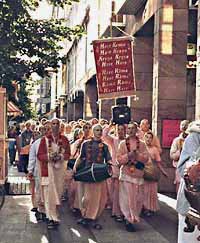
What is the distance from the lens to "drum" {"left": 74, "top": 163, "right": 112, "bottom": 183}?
10273mm

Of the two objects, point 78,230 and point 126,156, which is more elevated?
point 126,156

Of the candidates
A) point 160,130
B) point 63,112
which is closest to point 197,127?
point 160,130

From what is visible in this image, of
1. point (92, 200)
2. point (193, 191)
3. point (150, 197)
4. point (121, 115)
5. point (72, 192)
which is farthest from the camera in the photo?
point (121, 115)

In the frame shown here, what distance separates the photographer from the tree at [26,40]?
16.3 meters

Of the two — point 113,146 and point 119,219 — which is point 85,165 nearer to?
point 119,219

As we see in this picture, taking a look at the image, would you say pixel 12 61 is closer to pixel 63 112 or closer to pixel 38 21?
pixel 38 21

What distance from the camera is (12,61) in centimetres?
1739

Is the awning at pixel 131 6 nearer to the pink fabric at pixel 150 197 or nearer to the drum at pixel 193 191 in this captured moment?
the pink fabric at pixel 150 197

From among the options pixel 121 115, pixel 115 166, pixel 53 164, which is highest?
pixel 121 115

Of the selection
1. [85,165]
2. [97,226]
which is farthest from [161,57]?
[97,226]

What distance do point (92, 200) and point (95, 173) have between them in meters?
0.59

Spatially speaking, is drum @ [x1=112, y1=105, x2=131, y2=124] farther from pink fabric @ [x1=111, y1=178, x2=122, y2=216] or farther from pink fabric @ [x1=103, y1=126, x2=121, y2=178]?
pink fabric @ [x1=111, y1=178, x2=122, y2=216]

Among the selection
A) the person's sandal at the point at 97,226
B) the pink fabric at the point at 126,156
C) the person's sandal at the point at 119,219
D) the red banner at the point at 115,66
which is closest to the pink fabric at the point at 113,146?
the person's sandal at the point at 119,219

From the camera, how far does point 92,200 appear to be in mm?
10609
